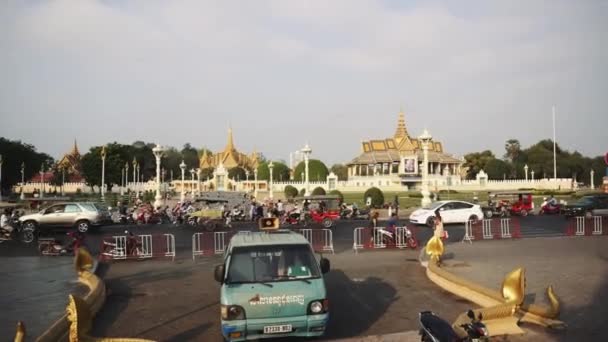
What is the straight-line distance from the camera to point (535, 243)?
18.2 m

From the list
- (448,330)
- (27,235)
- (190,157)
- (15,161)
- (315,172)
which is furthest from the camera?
(190,157)

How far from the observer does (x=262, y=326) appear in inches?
269

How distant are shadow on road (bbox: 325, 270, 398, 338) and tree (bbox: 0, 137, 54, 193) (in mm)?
69736

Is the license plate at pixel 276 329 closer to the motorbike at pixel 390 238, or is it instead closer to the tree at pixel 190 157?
the motorbike at pixel 390 238

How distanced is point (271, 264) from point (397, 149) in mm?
80281

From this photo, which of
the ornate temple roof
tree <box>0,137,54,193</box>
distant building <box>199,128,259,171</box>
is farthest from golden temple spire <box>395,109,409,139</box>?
tree <box>0,137,54,193</box>

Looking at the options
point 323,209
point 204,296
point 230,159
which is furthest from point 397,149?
point 204,296

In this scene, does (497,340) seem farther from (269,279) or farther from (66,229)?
(66,229)

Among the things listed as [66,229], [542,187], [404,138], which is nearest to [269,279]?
[66,229]

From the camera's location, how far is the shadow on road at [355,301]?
26.7 ft

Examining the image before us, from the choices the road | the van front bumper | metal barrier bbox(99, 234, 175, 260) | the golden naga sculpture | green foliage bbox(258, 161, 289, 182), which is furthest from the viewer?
green foliage bbox(258, 161, 289, 182)

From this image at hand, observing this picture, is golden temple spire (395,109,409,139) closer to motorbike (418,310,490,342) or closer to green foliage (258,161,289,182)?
green foliage (258,161,289,182)

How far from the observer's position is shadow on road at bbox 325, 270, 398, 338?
812 centimetres

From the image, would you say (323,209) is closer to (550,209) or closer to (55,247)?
(55,247)
